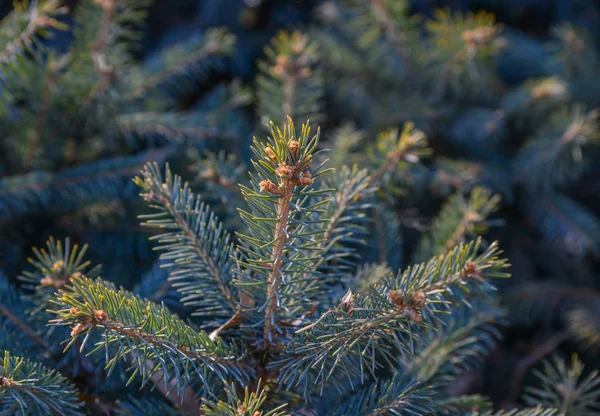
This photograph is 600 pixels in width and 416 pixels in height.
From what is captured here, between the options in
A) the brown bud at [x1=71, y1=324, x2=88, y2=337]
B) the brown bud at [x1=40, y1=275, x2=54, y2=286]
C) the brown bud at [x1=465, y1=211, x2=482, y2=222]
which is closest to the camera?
the brown bud at [x1=71, y1=324, x2=88, y2=337]

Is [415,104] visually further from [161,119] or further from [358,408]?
[358,408]

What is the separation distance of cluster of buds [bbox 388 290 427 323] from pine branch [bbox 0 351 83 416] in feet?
0.82

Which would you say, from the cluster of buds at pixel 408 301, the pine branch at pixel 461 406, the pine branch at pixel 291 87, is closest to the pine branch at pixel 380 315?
the cluster of buds at pixel 408 301

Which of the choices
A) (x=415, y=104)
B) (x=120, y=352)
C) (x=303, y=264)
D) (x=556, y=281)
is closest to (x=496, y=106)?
(x=415, y=104)

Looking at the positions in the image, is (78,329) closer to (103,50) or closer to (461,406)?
(461,406)

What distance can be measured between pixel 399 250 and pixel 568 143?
1.16ft

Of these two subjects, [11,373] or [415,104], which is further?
[415,104]

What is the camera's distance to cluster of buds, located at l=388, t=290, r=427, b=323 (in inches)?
14.3

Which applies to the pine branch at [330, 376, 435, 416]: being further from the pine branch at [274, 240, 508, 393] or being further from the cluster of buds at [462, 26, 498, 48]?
the cluster of buds at [462, 26, 498, 48]

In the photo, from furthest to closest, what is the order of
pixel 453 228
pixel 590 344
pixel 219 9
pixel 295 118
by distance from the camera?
pixel 219 9 → pixel 590 344 → pixel 295 118 → pixel 453 228

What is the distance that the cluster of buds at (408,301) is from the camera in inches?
14.3

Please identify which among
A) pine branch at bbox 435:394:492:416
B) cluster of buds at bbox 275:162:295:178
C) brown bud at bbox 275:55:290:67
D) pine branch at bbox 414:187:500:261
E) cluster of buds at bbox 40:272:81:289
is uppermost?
cluster of buds at bbox 275:162:295:178

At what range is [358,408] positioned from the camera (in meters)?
0.43

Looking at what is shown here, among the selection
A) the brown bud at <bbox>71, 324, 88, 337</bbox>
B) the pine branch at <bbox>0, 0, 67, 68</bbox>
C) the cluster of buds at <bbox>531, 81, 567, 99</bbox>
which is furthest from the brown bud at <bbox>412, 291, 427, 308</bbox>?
the cluster of buds at <bbox>531, 81, 567, 99</bbox>
